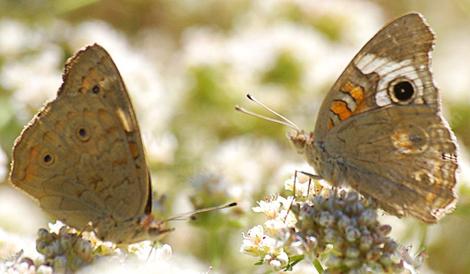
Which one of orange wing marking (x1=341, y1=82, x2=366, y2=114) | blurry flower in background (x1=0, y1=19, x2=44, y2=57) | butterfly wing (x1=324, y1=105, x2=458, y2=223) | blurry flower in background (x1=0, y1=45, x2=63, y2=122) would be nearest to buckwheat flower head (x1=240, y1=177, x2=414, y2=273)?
butterfly wing (x1=324, y1=105, x2=458, y2=223)

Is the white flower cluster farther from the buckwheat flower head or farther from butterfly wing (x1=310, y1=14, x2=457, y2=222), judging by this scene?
butterfly wing (x1=310, y1=14, x2=457, y2=222)

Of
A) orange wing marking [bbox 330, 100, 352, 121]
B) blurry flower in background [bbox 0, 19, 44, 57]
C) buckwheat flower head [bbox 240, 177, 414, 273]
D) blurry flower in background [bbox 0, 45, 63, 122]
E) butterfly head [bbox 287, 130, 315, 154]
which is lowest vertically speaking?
buckwheat flower head [bbox 240, 177, 414, 273]

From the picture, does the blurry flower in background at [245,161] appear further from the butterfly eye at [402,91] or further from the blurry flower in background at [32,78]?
the butterfly eye at [402,91]

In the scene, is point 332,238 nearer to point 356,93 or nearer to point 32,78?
point 356,93

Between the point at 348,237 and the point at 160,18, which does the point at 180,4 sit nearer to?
the point at 160,18

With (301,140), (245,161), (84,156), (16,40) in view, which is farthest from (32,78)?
(301,140)

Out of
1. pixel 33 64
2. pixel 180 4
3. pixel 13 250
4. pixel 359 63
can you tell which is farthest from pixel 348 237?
pixel 180 4
